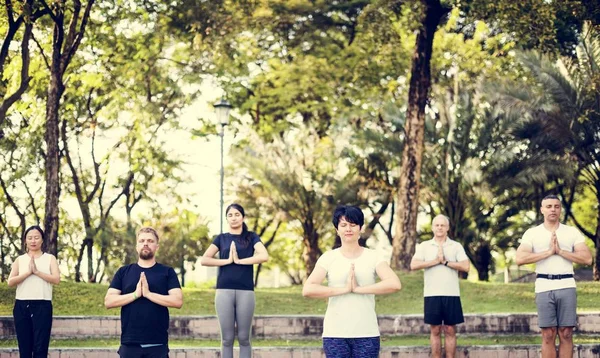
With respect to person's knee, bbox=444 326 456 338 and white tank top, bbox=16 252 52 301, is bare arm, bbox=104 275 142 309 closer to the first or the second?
white tank top, bbox=16 252 52 301

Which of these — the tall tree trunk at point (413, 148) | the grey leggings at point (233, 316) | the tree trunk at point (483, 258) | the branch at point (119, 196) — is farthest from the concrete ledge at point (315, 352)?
the branch at point (119, 196)

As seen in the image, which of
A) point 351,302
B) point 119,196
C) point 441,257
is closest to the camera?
point 351,302

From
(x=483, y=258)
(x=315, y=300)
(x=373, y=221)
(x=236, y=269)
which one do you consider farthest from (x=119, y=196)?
(x=236, y=269)

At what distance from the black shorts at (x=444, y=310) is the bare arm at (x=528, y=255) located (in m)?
1.31

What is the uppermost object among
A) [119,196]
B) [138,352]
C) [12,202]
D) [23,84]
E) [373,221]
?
[23,84]

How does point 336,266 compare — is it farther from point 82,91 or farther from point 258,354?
point 82,91

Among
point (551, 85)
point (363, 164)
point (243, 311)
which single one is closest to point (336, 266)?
point (243, 311)

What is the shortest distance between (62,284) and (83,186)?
58.6 ft

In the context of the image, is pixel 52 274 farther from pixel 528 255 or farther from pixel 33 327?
pixel 528 255

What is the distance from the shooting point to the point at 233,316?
10812 mm

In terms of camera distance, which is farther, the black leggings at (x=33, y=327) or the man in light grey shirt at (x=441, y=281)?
the man in light grey shirt at (x=441, y=281)

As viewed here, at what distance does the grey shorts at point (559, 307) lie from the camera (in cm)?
1053

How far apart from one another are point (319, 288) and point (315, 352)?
687 centimetres

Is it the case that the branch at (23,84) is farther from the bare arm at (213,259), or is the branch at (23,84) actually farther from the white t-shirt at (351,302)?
the white t-shirt at (351,302)
